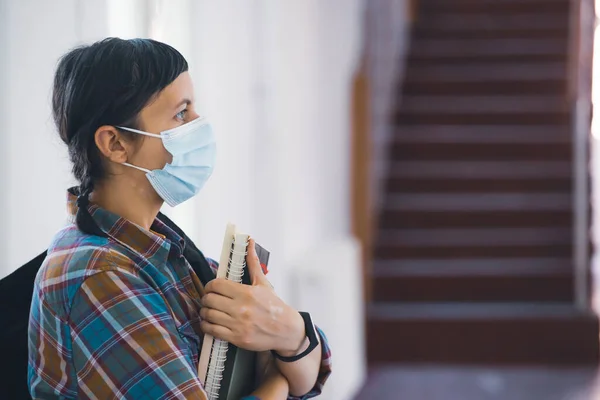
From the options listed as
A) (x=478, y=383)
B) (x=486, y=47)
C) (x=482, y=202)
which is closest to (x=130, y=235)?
(x=478, y=383)

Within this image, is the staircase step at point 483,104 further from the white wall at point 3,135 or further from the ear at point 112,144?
the ear at point 112,144

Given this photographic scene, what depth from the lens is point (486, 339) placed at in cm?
441

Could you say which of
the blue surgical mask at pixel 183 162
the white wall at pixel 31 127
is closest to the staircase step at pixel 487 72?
the white wall at pixel 31 127

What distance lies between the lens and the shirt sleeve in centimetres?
98

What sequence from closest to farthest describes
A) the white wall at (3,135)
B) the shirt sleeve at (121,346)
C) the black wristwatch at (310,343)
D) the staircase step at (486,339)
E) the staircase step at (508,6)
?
the shirt sleeve at (121,346)
the black wristwatch at (310,343)
the white wall at (3,135)
the staircase step at (486,339)
the staircase step at (508,6)

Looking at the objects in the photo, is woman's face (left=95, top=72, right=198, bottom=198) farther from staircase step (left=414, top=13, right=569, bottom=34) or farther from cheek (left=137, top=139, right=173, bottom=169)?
staircase step (left=414, top=13, right=569, bottom=34)

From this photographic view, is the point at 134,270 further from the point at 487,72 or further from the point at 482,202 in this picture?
the point at 487,72

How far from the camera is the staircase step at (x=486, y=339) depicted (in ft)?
14.4

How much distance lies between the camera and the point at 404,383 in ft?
13.2

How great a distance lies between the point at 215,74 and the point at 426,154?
338cm

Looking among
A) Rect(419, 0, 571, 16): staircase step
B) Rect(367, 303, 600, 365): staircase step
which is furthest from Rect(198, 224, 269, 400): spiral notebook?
Rect(419, 0, 571, 16): staircase step

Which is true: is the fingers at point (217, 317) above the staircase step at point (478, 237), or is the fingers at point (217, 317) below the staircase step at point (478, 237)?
above

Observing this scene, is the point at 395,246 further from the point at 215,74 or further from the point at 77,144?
the point at 77,144

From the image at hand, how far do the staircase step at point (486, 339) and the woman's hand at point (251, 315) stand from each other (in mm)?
3311
